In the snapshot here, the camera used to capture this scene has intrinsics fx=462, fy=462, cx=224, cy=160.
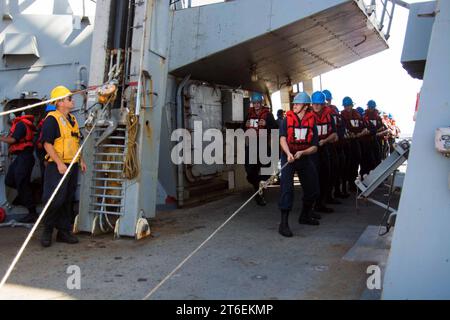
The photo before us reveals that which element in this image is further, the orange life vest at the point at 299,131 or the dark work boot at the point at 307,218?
the dark work boot at the point at 307,218

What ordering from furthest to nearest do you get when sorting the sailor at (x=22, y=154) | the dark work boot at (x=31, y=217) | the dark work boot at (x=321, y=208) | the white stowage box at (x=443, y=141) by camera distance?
the dark work boot at (x=321, y=208) < the dark work boot at (x=31, y=217) < the sailor at (x=22, y=154) < the white stowage box at (x=443, y=141)

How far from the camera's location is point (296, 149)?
17.9 feet

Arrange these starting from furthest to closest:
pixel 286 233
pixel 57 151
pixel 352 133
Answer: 1. pixel 352 133
2. pixel 286 233
3. pixel 57 151

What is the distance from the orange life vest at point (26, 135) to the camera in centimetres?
588

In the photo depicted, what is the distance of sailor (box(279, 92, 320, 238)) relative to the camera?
5352 mm

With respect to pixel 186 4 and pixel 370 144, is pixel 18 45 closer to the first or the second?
pixel 186 4

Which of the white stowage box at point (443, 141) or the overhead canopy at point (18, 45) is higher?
the overhead canopy at point (18, 45)

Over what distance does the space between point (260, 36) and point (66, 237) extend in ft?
12.2

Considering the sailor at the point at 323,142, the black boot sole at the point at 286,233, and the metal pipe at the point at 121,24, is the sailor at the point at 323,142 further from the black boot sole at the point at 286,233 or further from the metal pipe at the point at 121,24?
the metal pipe at the point at 121,24

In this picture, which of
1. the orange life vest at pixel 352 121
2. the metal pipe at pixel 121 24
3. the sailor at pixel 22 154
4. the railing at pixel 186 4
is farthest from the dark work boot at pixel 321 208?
the sailor at pixel 22 154

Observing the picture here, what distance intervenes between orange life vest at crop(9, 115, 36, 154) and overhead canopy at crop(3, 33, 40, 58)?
3.25 ft

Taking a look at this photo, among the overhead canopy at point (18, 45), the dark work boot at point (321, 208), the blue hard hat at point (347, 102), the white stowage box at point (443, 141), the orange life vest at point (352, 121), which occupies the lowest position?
the dark work boot at point (321, 208)

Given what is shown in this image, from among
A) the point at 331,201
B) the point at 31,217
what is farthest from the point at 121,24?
the point at 331,201
